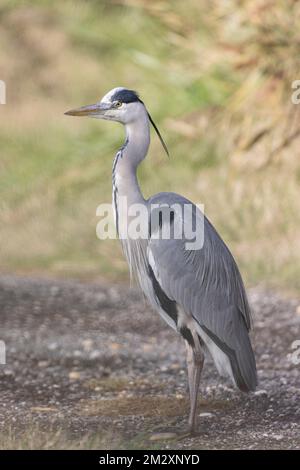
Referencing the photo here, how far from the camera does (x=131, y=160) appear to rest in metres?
5.59

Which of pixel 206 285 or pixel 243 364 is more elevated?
pixel 206 285

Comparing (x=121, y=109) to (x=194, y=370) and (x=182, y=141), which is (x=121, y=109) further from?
(x=182, y=141)

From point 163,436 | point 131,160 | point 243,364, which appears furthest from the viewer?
point 131,160

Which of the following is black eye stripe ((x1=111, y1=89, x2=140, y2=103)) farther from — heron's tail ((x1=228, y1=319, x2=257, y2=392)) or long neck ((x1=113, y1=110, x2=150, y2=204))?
heron's tail ((x1=228, y1=319, x2=257, y2=392))

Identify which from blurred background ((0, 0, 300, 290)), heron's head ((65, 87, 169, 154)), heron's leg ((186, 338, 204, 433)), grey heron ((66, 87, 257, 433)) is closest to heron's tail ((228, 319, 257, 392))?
grey heron ((66, 87, 257, 433))

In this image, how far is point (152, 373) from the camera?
671 cm

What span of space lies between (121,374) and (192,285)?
1.41 metres

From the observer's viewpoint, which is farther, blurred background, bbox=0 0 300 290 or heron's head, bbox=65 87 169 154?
blurred background, bbox=0 0 300 290

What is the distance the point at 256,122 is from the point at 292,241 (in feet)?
7.16

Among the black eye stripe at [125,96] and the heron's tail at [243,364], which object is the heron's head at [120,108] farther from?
the heron's tail at [243,364]

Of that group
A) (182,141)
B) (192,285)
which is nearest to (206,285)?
(192,285)

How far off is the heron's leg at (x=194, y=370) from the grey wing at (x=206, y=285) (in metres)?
0.10

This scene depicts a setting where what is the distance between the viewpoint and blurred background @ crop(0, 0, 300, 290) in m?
10.2
